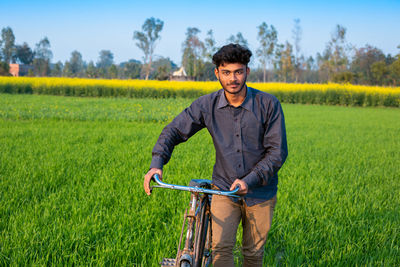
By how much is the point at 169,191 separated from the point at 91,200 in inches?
38.7

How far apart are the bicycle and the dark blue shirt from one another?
0.20 metres

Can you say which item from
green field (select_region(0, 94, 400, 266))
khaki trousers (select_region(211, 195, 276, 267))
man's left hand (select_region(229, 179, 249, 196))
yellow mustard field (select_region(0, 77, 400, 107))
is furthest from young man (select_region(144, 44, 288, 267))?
yellow mustard field (select_region(0, 77, 400, 107))

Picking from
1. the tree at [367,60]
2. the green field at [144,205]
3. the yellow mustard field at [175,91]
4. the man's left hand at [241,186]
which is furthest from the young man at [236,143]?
the tree at [367,60]

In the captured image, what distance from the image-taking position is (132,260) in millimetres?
2805

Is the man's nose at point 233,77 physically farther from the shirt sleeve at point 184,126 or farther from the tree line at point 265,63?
the tree line at point 265,63

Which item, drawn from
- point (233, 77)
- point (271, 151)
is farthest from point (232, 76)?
point (271, 151)

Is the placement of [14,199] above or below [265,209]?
below

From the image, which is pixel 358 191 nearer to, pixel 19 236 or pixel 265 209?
pixel 265 209

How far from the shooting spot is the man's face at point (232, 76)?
74.8 inches

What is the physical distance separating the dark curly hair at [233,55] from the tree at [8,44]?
3276 inches

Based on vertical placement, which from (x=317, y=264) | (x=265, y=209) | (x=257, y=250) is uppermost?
(x=265, y=209)

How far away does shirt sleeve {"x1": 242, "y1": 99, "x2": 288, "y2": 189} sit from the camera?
5.97ft

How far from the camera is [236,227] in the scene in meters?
2.07

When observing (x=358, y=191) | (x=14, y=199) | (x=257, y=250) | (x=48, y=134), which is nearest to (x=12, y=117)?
(x=48, y=134)
